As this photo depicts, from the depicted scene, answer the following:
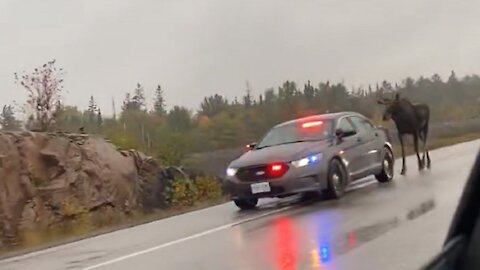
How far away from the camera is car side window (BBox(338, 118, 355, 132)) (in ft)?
52.0

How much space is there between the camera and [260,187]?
14.2m

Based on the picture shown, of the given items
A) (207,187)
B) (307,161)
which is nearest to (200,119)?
(207,187)

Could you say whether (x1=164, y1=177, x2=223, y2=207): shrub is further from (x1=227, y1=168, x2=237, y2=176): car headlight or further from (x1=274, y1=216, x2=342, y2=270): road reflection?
(x1=274, y1=216, x2=342, y2=270): road reflection

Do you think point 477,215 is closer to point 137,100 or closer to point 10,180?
point 10,180

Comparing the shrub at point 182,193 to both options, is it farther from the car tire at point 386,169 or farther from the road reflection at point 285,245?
the road reflection at point 285,245

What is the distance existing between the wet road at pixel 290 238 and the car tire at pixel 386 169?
128 cm

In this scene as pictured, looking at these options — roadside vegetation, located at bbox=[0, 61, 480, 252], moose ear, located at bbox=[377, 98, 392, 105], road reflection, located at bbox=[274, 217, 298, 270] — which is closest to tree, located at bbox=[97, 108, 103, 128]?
roadside vegetation, located at bbox=[0, 61, 480, 252]

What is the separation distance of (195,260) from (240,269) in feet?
3.82

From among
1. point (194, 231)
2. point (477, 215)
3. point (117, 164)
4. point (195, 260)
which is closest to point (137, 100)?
point (117, 164)

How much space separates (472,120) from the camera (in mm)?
34781

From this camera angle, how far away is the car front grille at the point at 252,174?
14.3 metres

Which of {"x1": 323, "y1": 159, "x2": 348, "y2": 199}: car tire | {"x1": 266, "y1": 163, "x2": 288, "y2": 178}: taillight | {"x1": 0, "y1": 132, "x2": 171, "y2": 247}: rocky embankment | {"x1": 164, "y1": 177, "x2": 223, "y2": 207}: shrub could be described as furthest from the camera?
{"x1": 164, "y1": 177, "x2": 223, "y2": 207}: shrub

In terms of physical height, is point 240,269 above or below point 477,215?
below

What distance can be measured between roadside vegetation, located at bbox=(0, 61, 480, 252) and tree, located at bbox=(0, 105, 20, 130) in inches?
1.0
